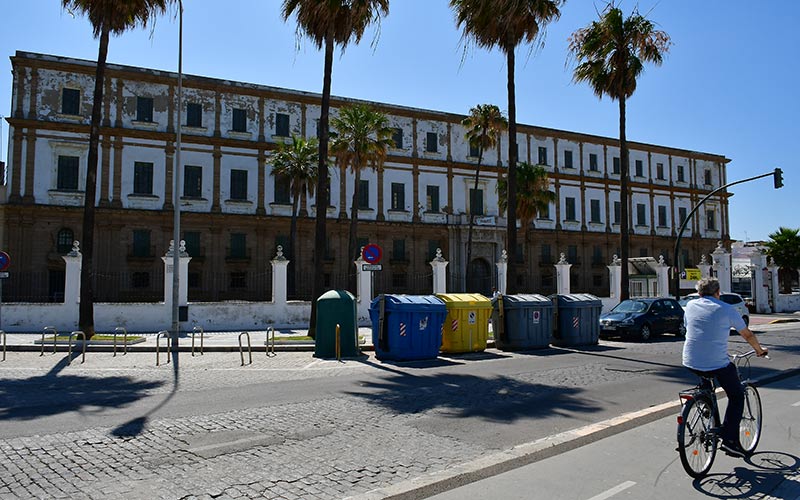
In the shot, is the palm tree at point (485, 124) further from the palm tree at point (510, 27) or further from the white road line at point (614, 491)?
the white road line at point (614, 491)

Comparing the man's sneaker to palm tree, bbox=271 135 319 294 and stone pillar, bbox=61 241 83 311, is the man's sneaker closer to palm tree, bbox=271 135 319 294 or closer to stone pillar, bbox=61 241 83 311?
stone pillar, bbox=61 241 83 311

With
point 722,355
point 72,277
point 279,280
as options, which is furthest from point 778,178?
point 72,277

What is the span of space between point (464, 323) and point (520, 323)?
198cm

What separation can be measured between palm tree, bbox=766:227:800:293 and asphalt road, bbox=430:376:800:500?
161ft

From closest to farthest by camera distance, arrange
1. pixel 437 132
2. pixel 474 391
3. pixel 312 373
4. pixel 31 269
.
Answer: pixel 474 391 → pixel 312 373 → pixel 31 269 → pixel 437 132

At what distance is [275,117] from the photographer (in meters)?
40.5

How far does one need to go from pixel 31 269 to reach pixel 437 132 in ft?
91.6

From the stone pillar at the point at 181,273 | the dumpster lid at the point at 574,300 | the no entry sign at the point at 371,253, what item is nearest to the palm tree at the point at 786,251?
the dumpster lid at the point at 574,300

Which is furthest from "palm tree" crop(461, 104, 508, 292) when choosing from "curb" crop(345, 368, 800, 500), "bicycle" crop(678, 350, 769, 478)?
"bicycle" crop(678, 350, 769, 478)

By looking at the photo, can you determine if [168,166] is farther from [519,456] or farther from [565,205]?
[519,456]

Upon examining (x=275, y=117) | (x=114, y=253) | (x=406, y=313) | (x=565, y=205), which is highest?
(x=275, y=117)

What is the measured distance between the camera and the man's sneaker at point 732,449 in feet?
18.0

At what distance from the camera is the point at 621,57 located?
2511 centimetres

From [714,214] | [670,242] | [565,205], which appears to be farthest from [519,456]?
[714,214]
